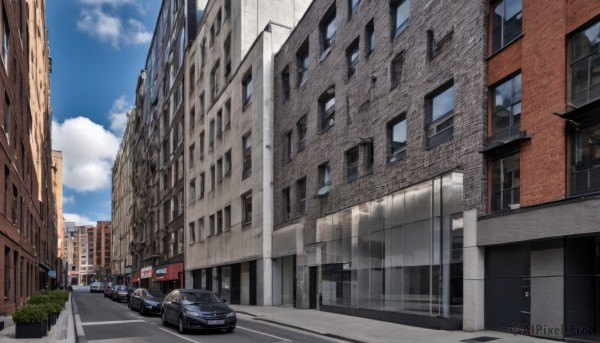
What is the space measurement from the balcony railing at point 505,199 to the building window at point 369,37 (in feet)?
31.4

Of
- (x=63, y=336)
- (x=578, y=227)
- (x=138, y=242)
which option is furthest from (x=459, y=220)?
(x=138, y=242)

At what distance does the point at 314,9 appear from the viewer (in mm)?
27688

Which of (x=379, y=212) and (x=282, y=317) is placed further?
(x=282, y=317)

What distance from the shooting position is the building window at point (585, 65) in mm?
12406

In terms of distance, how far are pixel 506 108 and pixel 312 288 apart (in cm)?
1418

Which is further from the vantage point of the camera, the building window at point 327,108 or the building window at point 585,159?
the building window at point 327,108

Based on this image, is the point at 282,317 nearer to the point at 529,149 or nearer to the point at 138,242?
the point at 529,149

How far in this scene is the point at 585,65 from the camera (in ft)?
41.6

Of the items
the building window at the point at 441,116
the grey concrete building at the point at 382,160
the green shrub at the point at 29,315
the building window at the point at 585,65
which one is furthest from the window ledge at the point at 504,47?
the green shrub at the point at 29,315

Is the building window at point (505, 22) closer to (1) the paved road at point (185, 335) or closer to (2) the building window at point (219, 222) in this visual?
(1) the paved road at point (185, 335)

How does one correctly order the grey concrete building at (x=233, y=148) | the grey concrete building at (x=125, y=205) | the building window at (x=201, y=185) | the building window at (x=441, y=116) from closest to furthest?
the building window at (x=441, y=116) → the grey concrete building at (x=233, y=148) → the building window at (x=201, y=185) → the grey concrete building at (x=125, y=205)

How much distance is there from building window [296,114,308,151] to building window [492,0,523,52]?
1375cm

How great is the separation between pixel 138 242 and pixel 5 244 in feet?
180

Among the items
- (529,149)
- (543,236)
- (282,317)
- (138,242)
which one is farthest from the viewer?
(138,242)
